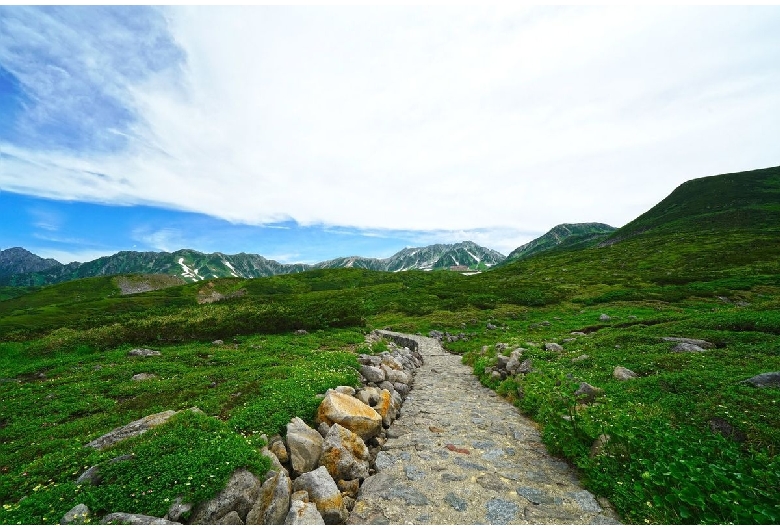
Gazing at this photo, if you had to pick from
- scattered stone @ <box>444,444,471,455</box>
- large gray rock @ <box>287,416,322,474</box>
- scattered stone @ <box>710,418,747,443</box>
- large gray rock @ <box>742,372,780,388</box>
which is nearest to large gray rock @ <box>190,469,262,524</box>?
large gray rock @ <box>287,416,322,474</box>

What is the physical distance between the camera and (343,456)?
1017cm

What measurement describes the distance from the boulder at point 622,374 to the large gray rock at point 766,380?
3614 millimetres

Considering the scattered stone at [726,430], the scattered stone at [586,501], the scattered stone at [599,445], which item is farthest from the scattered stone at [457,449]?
the scattered stone at [726,430]

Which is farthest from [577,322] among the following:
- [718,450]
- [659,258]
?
[659,258]

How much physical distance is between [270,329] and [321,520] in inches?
1035

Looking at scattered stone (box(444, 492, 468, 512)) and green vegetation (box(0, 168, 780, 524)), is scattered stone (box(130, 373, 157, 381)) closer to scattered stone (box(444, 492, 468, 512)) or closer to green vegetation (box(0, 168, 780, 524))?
green vegetation (box(0, 168, 780, 524))

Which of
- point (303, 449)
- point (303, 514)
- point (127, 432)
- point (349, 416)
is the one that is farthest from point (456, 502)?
point (127, 432)

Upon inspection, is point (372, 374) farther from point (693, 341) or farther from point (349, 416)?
point (693, 341)

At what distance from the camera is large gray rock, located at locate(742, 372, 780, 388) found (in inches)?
421

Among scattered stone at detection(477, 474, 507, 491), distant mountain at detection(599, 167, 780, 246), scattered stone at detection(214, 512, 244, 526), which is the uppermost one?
distant mountain at detection(599, 167, 780, 246)

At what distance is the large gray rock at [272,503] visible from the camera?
775 cm

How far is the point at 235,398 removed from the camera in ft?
45.8

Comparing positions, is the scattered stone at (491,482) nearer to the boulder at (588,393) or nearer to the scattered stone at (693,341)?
the boulder at (588,393)

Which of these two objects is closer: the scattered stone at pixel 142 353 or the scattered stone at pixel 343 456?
the scattered stone at pixel 343 456
